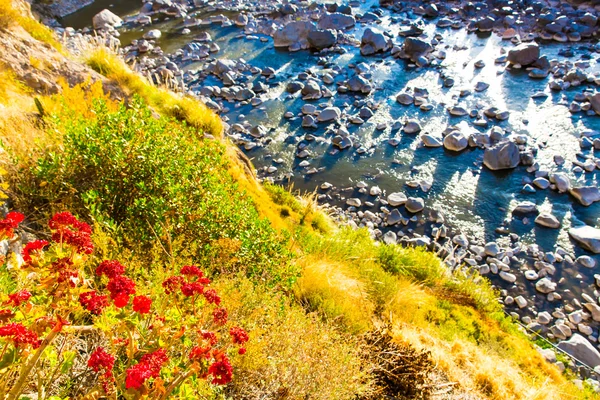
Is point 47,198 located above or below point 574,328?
above

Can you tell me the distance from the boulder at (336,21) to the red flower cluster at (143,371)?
17.1 metres

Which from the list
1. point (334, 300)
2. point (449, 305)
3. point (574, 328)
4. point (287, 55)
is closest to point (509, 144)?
point (574, 328)

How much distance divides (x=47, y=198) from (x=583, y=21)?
19112 mm

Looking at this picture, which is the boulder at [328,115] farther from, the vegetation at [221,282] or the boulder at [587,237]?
the vegetation at [221,282]

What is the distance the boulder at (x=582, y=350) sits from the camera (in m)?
6.64

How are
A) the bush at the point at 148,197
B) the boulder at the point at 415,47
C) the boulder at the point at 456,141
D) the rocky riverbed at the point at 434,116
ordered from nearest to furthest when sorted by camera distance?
the bush at the point at 148,197 < the rocky riverbed at the point at 434,116 < the boulder at the point at 456,141 < the boulder at the point at 415,47

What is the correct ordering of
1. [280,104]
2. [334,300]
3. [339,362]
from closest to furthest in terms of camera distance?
1. [339,362]
2. [334,300]
3. [280,104]

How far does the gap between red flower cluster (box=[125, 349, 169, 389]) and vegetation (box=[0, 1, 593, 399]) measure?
0.76 ft

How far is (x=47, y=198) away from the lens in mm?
4020

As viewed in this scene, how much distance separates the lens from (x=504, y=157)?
33.6ft

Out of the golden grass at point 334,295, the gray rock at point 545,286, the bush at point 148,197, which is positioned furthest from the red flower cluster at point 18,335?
the gray rock at point 545,286

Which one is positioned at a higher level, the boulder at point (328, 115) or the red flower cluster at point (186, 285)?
the red flower cluster at point (186, 285)

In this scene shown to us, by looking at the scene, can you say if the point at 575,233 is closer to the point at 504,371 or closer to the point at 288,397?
the point at 504,371

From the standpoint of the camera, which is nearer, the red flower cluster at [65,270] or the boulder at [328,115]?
the red flower cluster at [65,270]
